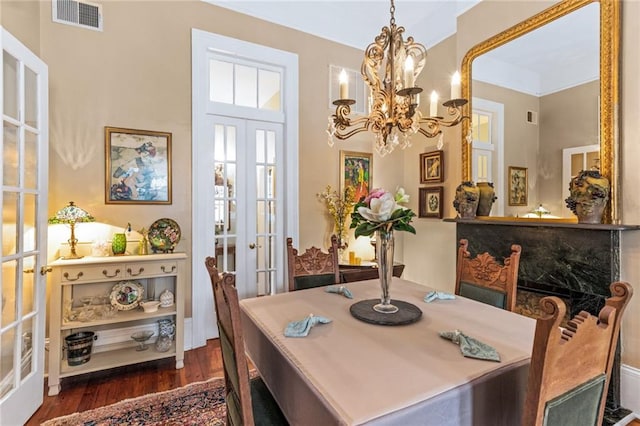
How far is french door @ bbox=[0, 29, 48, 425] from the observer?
1.76 m

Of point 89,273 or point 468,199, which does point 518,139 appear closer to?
point 468,199

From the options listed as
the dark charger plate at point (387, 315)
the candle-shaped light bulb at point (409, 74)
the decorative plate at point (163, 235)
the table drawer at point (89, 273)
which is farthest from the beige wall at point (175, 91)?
the dark charger plate at point (387, 315)

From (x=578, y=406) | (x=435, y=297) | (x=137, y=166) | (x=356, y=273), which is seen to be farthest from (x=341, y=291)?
(x=137, y=166)

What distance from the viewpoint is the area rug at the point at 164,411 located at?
191 cm

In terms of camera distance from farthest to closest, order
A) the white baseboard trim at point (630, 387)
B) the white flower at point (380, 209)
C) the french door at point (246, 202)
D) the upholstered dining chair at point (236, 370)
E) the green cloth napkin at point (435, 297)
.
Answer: the french door at point (246, 202) < the white baseboard trim at point (630, 387) < the green cloth napkin at point (435, 297) < the white flower at point (380, 209) < the upholstered dining chair at point (236, 370)

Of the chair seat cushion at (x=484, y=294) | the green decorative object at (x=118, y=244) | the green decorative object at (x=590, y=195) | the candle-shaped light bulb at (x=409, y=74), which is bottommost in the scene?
the chair seat cushion at (x=484, y=294)

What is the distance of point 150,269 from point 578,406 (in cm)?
265

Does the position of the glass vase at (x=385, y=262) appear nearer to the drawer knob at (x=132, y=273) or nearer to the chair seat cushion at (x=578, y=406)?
the chair seat cushion at (x=578, y=406)

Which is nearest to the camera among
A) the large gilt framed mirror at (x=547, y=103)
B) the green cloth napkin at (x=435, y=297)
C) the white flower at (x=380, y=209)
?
the white flower at (x=380, y=209)

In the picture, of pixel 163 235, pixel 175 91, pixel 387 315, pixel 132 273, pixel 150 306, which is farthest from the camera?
pixel 175 91

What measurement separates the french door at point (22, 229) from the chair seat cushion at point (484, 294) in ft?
9.11

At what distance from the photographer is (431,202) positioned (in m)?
3.71

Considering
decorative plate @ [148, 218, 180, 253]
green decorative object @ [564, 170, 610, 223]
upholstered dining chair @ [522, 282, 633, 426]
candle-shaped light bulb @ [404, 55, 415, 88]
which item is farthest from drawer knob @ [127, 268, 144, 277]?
green decorative object @ [564, 170, 610, 223]

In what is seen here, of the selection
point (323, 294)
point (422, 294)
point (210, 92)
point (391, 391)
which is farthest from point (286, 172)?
point (391, 391)
